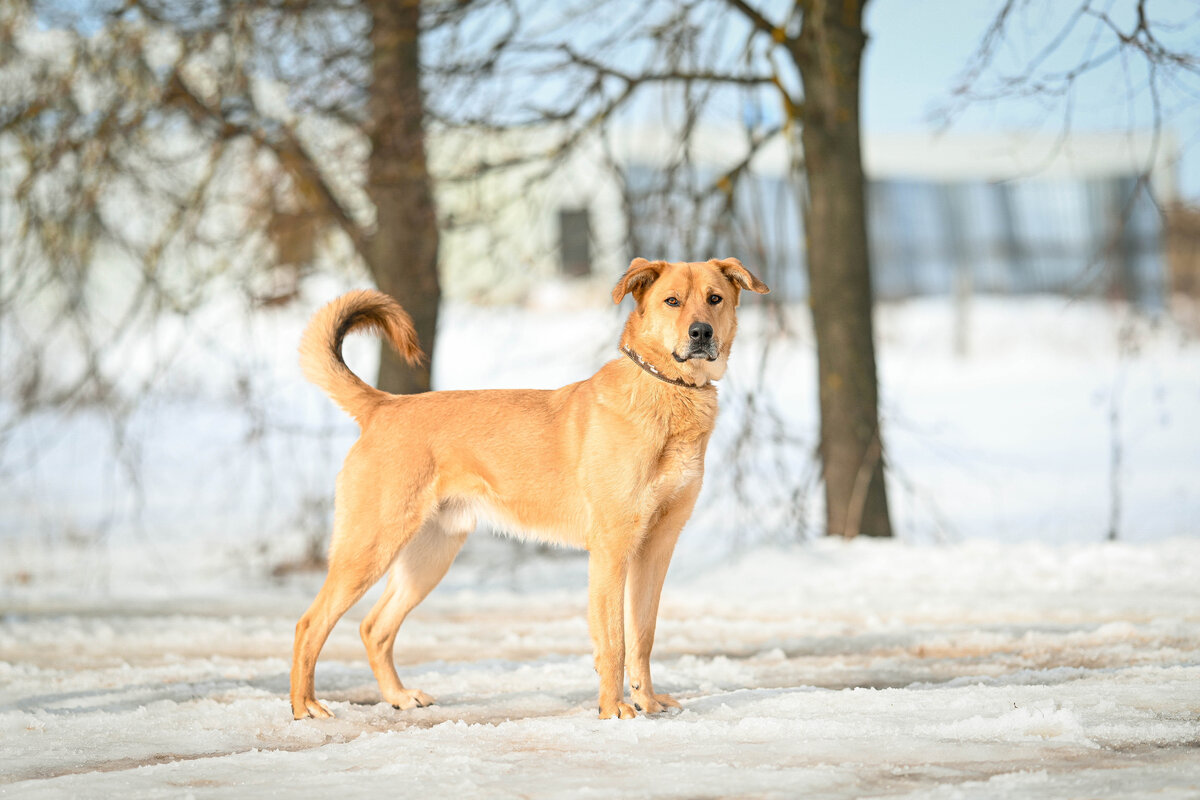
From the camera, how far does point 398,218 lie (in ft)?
35.6

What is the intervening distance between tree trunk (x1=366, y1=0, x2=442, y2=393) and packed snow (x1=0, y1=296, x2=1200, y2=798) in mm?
833

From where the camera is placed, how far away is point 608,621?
15.4ft

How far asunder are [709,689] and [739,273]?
2000mm

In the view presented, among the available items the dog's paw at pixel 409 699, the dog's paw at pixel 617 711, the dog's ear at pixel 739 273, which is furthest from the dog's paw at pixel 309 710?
the dog's ear at pixel 739 273

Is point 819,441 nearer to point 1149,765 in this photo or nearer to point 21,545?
point 1149,765

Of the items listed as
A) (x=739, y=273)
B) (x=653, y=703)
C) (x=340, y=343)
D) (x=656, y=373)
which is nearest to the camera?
(x=653, y=703)

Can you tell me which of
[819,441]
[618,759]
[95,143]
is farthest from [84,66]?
[618,759]

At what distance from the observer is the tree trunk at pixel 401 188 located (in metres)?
10.1

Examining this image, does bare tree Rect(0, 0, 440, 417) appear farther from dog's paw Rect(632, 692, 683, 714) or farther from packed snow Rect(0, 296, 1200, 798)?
dog's paw Rect(632, 692, 683, 714)

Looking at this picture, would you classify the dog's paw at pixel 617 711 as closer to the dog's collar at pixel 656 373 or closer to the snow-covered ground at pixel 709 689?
the snow-covered ground at pixel 709 689

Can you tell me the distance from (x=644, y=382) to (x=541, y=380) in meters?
14.9

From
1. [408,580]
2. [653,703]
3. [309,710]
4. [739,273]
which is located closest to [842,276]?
[739,273]

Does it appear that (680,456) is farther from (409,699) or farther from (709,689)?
(409,699)

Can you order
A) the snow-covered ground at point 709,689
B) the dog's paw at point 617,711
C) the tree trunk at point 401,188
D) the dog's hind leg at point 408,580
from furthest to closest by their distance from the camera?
the tree trunk at point 401,188, the dog's hind leg at point 408,580, the dog's paw at point 617,711, the snow-covered ground at point 709,689
